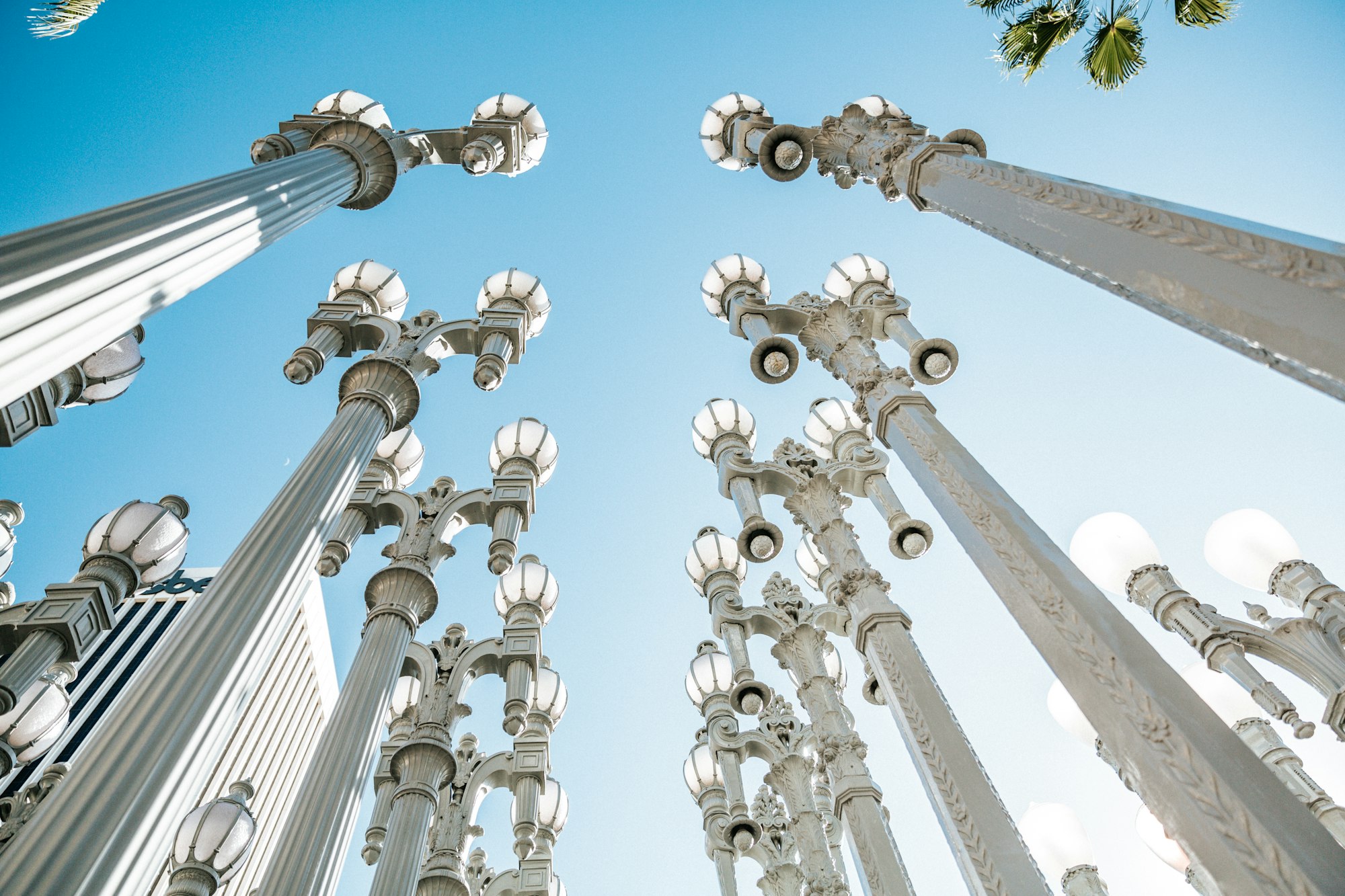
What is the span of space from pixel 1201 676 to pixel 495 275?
9.81 meters

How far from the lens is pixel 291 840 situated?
5156 millimetres

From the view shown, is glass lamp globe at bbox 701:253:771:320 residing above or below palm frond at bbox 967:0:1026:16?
above

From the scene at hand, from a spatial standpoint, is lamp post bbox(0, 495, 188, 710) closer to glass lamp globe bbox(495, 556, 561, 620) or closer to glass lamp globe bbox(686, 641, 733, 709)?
glass lamp globe bbox(495, 556, 561, 620)

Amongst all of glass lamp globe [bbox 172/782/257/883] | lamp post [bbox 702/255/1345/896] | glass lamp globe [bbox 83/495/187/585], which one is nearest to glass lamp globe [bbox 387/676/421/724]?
glass lamp globe [bbox 172/782/257/883]

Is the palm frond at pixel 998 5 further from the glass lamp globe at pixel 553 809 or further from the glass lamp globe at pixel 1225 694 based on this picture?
the glass lamp globe at pixel 553 809

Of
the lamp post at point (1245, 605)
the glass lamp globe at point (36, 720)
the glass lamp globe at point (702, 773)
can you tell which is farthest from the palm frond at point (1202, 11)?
the glass lamp globe at point (36, 720)

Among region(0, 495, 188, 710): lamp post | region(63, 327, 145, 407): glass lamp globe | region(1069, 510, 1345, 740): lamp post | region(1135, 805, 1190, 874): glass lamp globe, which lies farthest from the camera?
region(1069, 510, 1345, 740): lamp post

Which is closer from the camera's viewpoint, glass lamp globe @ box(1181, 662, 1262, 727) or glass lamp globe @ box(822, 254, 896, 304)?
glass lamp globe @ box(822, 254, 896, 304)

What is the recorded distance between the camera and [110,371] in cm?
679

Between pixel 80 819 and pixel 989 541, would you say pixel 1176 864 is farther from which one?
pixel 80 819

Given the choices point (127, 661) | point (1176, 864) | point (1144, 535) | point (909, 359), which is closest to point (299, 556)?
point (909, 359)

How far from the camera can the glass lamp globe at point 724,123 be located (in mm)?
8945

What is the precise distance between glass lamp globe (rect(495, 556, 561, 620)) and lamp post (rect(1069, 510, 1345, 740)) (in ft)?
22.0

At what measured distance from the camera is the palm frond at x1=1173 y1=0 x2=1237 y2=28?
4.98m
